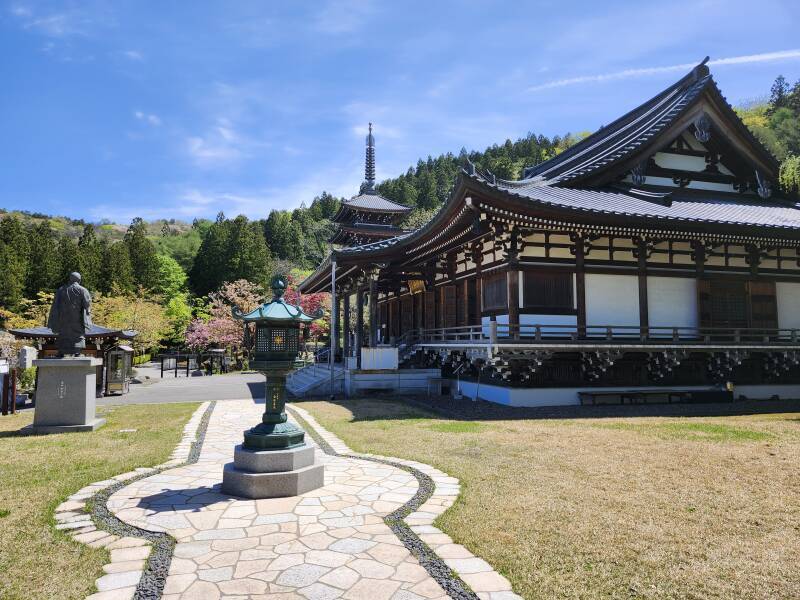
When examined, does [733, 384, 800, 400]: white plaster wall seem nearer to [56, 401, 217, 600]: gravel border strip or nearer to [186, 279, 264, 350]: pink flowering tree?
[56, 401, 217, 600]: gravel border strip

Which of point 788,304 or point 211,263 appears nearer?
point 788,304

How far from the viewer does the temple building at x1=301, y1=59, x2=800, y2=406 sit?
599 inches

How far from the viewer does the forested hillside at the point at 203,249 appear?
153ft

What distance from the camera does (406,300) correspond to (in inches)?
1089

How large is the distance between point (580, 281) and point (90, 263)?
53.5m

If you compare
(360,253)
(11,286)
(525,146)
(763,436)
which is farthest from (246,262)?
(763,436)

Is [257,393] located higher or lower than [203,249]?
lower

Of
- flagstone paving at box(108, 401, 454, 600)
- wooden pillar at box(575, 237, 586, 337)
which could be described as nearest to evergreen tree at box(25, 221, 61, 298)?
wooden pillar at box(575, 237, 586, 337)

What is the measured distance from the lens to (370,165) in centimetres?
4191

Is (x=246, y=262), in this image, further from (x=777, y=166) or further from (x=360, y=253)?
(x=777, y=166)

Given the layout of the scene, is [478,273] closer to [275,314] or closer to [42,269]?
[275,314]

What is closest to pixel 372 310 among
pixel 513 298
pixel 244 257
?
pixel 513 298

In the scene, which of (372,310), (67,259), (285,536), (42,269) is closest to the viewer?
(285,536)

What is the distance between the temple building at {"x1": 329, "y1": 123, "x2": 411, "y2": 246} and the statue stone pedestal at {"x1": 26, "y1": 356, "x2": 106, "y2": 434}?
1064 inches
